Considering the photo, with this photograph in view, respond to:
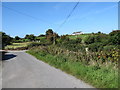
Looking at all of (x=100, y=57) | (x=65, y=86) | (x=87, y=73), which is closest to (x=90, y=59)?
(x=100, y=57)

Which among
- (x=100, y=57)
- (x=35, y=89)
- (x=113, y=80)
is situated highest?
(x=100, y=57)

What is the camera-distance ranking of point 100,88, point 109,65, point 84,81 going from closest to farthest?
point 100,88 → point 84,81 → point 109,65

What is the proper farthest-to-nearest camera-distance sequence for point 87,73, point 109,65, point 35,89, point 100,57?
point 100,57, point 109,65, point 87,73, point 35,89

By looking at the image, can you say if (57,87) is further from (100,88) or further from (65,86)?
(100,88)

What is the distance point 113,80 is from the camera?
177 inches

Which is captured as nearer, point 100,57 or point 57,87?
point 57,87

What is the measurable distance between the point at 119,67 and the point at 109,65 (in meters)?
0.61

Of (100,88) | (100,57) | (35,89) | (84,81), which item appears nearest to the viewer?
(100,88)

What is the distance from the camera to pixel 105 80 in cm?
460

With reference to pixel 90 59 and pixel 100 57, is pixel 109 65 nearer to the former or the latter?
pixel 100 57

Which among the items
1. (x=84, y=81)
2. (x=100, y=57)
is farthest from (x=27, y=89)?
(x=100, y=57)

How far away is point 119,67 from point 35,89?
3.74 metres

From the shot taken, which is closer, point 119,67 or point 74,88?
point 74,88

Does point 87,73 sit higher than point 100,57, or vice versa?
point 100,57
